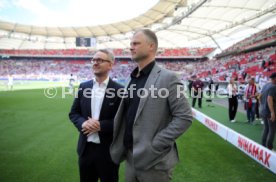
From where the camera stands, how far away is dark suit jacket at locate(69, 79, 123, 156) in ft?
8.41

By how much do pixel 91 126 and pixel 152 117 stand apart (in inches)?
32.5


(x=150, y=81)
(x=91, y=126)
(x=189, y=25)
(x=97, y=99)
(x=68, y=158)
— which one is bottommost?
(x=68, y=158)

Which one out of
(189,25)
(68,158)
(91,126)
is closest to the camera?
Answer: (91,126)

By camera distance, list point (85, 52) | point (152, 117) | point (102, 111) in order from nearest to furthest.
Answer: point (152, 117)
point (102, 111)
point (85, 52)

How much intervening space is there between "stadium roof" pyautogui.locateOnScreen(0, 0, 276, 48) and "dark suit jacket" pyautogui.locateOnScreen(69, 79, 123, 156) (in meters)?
26.0

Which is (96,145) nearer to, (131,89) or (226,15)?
(131,89)

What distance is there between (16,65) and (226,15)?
182 feet

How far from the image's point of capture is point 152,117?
1962 mm

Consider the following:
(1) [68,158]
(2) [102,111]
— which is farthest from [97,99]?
(1) [68,158]

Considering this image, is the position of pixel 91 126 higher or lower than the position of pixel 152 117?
lower

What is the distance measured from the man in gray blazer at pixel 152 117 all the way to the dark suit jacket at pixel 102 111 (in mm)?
492

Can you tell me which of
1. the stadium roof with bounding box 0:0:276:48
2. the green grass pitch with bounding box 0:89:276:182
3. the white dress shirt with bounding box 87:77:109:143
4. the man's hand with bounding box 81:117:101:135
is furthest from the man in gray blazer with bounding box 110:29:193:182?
the stadium roof with bounding box 0:0:276:48

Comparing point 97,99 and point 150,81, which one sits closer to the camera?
point 150,81

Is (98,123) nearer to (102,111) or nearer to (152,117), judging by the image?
(102,111)
